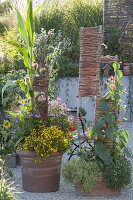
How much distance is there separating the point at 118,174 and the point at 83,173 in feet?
1.26

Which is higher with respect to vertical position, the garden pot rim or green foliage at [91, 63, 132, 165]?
green foliage at [91, 63, 132, 165]

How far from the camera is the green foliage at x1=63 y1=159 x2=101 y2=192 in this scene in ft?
17.5

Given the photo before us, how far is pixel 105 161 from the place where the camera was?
17.9 feet

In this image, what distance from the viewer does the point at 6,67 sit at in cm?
1068

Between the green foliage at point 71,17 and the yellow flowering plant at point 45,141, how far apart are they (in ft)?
22.4

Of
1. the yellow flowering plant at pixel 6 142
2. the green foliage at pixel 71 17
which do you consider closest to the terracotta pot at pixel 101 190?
the yellow flowering plant at pixel 6 142

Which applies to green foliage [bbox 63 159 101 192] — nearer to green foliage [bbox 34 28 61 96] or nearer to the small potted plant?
the small potted plant

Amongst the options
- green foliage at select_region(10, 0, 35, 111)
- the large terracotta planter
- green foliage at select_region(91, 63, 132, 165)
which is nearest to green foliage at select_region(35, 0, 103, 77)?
green foliage at select_region(10, 0, 35, 111)

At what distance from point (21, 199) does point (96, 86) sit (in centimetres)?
149

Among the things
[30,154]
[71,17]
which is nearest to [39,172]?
[30,154]

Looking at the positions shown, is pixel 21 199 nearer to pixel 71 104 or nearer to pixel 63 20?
pixel 71 104

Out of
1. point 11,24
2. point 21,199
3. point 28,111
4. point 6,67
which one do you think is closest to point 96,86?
point 28,111

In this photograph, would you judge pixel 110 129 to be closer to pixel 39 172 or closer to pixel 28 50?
pixel 39 172

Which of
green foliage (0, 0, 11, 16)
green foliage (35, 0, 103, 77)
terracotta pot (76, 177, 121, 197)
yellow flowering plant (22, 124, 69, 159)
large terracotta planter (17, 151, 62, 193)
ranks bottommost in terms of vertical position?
terracotta pot (76, 177, 121, 197)
